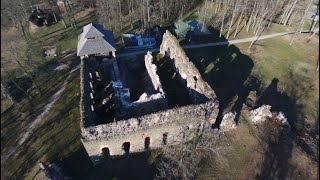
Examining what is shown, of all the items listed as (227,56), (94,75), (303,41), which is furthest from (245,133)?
(303,41)

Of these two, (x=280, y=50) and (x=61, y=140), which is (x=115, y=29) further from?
(x=280, y=50)

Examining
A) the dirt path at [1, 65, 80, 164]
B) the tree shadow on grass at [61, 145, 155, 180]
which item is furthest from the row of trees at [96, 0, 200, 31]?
the tree shadow on grass at [61, 145, 155, 180]

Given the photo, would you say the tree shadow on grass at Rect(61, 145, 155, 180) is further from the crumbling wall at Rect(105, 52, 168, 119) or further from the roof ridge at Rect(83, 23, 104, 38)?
the roof ridge at Rect(83, 23, 104, 38)

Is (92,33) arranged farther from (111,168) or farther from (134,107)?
(111,168)

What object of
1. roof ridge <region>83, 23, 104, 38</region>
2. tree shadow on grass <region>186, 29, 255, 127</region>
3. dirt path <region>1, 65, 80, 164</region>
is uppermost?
roof ridge <region>83, 23, 104, 38</region>

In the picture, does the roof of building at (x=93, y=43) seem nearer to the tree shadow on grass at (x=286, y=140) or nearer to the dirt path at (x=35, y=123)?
the dirt path at (x=35, y=123)

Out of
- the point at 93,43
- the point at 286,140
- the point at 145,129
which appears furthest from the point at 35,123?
the point at 286,140

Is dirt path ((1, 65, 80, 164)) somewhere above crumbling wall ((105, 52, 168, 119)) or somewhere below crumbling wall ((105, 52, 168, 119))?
below

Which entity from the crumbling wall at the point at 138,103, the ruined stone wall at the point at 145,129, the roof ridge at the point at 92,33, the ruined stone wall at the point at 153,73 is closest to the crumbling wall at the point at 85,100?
the ruined stone wall at the point at 145,129
